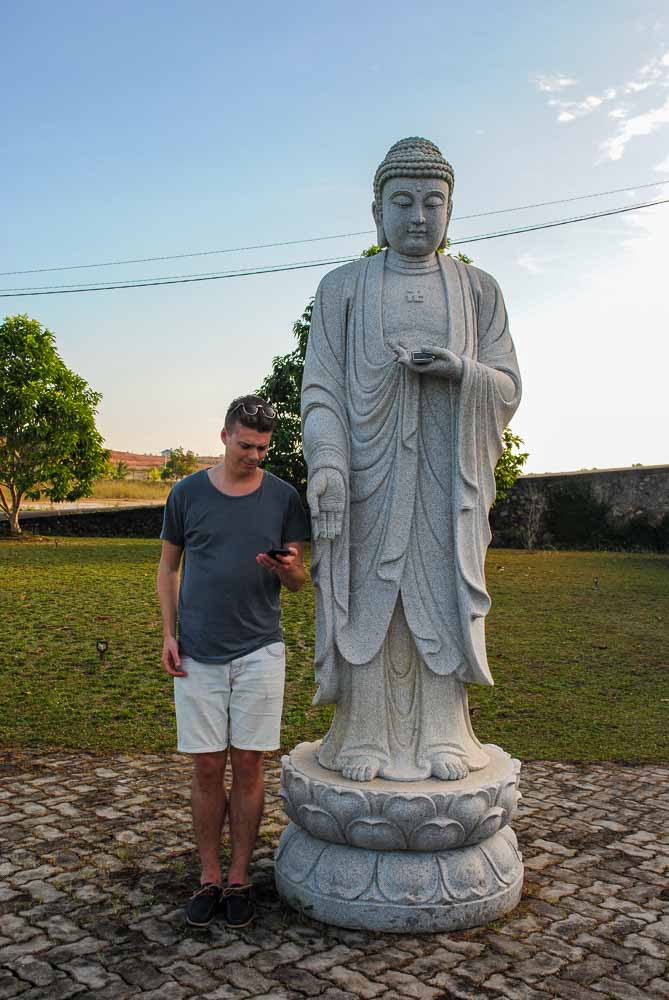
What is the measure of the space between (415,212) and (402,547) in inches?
56.3

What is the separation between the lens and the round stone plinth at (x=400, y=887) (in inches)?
143

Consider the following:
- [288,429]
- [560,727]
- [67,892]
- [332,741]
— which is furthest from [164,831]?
[288,429]

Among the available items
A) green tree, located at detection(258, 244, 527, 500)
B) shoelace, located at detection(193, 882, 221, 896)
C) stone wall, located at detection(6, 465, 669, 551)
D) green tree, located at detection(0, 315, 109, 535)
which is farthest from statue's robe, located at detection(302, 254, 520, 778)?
stone wall, located at detection(6, 465, 669, 551)

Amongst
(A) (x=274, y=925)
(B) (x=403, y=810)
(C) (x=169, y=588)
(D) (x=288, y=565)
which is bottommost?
(A) (x=274, y=925)

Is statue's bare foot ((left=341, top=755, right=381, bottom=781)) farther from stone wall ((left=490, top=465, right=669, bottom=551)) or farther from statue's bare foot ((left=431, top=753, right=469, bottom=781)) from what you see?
stone wall ((left=490, top=465, right=669, bottom=551))

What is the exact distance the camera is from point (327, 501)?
12.8ft

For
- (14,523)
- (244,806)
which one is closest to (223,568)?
(244,806)

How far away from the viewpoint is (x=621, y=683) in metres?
8.54

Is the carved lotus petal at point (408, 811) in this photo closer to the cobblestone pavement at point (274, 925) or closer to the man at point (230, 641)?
the cobblestone pavement at point (274, 925)

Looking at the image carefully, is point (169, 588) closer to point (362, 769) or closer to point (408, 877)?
point (362, 769)

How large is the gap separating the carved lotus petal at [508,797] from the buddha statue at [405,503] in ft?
0.54

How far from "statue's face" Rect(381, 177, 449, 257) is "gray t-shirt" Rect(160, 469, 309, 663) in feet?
4.08

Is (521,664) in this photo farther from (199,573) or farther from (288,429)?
(288,429)

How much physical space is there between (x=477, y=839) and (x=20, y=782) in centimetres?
292
